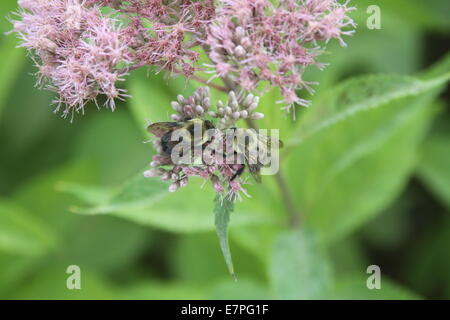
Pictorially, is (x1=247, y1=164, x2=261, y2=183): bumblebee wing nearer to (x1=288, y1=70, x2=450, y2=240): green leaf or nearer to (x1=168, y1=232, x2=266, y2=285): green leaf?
(x1=288, y1=70, x2=450, y2=240): green leaf

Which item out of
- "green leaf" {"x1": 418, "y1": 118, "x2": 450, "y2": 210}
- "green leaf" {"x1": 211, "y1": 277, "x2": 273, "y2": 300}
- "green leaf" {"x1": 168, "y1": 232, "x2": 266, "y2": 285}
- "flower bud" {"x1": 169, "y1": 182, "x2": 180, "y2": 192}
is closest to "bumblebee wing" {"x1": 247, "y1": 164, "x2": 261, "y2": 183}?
"flower bud" {"x1": 169, "y1": 182, "x2": 180, "y2": 192}

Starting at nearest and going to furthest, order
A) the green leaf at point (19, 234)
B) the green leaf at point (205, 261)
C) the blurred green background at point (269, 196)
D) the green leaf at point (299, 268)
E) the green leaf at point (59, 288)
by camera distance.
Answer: the green leaf at point (299, 268) → the blurred green background at point (269, 196) → the green leaf at point (19, 234) → the green leaf at point (59, 288) → the green leaf at point (205, 261)

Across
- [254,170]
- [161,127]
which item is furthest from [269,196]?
[161,127]

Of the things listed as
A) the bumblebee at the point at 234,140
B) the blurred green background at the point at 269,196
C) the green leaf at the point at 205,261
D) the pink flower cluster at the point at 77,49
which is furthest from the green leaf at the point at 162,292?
the pink flower cluster at the point at 77,49

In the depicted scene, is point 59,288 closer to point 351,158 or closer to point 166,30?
point 351,158

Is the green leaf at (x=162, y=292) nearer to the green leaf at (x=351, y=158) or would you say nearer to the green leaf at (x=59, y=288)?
the green leaf at (x=59, y=288)

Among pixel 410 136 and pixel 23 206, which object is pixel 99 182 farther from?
pixel 410 136

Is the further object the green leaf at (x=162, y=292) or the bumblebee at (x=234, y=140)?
the green leaf at (x=162, y=292)
